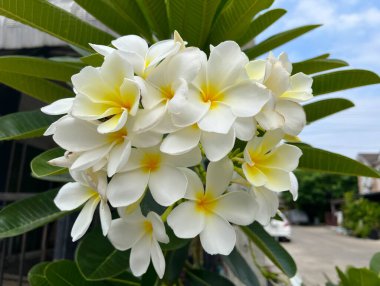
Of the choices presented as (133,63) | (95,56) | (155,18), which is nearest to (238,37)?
(155,18)

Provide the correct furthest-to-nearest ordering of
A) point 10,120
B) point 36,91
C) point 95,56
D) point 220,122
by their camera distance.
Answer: point 36,91
point 10,120
point 95,56
point 220,122

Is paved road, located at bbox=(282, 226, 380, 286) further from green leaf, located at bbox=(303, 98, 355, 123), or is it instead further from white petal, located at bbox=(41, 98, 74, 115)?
white petal, located at bbox=(41, 98, 74, 115)

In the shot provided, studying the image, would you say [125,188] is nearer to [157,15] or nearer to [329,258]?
[157,15]

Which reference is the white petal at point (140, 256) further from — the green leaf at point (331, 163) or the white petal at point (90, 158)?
the green leaf at point (331, 163)

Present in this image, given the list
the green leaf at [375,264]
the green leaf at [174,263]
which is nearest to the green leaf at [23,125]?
the green leaf at [174,263]

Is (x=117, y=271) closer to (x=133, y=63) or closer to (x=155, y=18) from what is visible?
(x=133, y=63)

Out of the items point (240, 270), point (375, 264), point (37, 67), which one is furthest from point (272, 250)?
point (37, 67)
